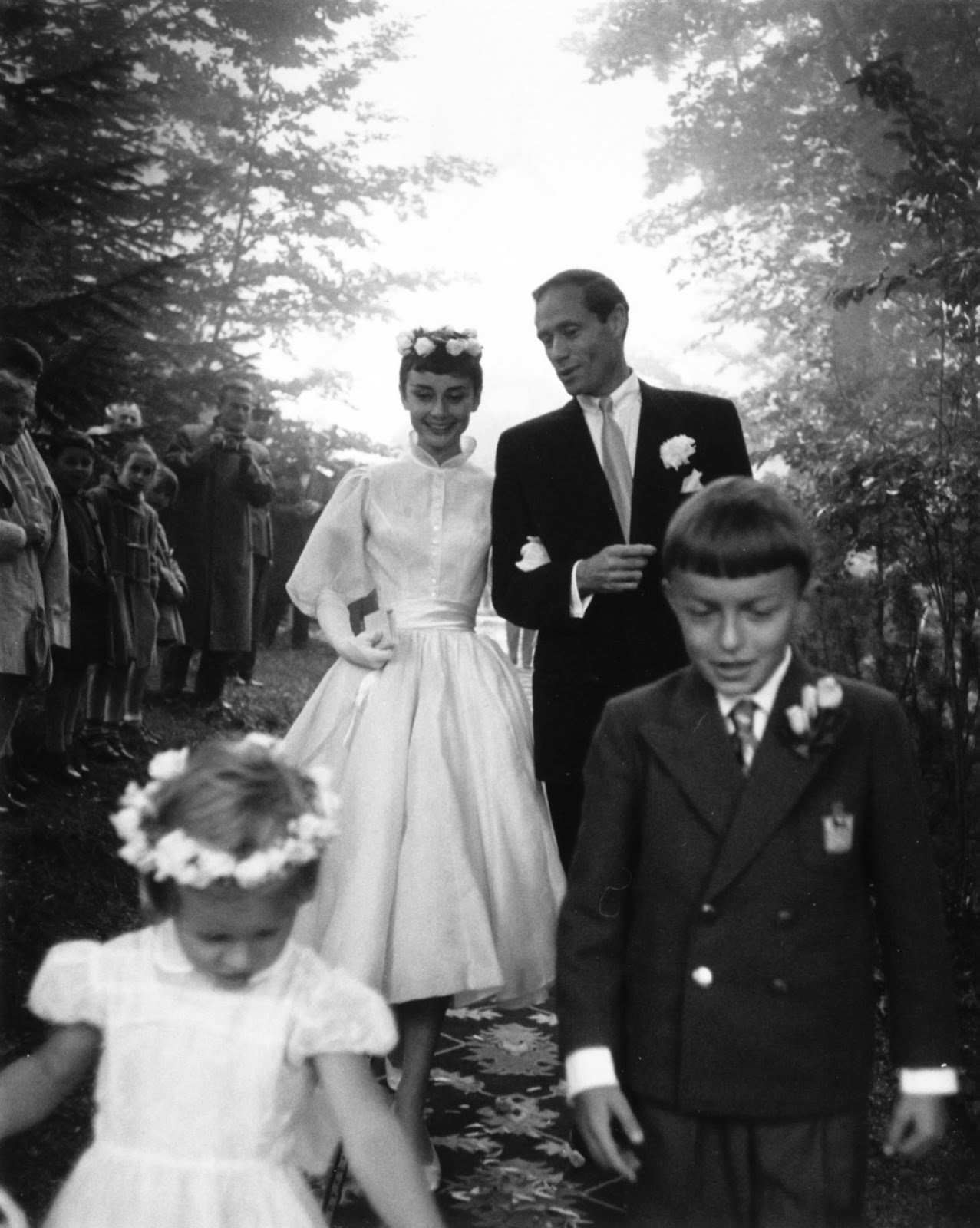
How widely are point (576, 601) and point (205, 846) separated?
5.41 feet

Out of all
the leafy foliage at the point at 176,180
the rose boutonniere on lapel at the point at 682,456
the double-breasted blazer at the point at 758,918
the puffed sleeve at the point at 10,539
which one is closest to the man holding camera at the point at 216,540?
the leafy foliage at the point at 176,180

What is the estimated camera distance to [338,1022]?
1.90 m

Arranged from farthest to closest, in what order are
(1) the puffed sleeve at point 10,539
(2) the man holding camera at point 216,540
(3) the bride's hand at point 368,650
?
1. (2) the man holding camera at point 216,540
2. (1) the puffed sleeve at point 10,539
3. (3) the bride's hand at point 368,650

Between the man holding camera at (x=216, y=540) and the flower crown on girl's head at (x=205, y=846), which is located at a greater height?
the man holding camera at (x=216, y=540)

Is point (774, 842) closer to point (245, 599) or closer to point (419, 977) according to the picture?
point (419, 977)

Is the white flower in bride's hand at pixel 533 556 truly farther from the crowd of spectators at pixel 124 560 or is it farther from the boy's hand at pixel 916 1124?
the crowd of spectators at pixel 124 560

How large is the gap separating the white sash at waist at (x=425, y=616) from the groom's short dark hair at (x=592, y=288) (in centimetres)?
86

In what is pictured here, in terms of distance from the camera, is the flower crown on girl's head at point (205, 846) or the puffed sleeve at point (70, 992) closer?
the flower crown on girl's head at point (205, 846)

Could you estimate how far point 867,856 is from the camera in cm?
210

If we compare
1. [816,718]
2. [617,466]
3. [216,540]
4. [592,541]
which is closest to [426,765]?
[592,541]

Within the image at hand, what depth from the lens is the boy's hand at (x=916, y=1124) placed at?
197 cm

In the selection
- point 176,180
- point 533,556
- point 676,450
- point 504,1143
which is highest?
point 176,180

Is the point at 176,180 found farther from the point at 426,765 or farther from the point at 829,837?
the point at 829,837

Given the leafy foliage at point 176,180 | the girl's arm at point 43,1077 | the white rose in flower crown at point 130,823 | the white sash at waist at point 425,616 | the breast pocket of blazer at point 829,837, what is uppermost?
the leafy foliage at point 176,180
